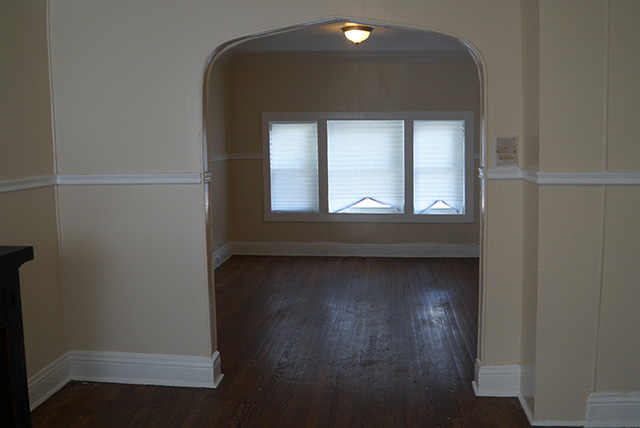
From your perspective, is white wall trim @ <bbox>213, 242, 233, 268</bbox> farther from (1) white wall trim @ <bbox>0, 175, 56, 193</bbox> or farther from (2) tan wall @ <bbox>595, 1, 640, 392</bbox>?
(2) tan wall @ <bbox>595, 1, 640, 392</bbox>

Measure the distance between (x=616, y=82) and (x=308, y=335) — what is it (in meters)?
2.61

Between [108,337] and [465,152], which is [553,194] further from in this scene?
[465,152]

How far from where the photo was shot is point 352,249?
7176mm

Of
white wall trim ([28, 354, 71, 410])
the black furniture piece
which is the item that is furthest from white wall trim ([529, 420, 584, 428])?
white wall trim ([28, 354, 71, 410])

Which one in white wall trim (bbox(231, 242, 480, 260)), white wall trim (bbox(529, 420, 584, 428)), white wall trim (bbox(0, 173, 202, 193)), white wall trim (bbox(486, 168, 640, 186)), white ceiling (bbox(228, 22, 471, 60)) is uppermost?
white ceiling (bbox(228, 22, 471, 60))

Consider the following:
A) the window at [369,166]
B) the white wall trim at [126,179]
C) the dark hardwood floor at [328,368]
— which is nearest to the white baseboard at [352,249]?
the window at [369,166]

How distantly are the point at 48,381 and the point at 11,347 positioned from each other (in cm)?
139

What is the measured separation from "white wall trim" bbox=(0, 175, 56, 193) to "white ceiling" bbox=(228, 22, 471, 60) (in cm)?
291

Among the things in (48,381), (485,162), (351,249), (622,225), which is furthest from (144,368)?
(351,249)

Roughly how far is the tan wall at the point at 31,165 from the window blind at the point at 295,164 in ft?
12.8

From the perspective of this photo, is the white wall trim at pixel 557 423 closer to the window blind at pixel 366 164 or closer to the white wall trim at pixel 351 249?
the white wall trim at pixel 351 249

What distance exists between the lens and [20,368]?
2.20 metres

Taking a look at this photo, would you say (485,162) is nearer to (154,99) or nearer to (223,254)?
(154,99)

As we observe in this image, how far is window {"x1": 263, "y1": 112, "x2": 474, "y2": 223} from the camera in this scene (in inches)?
275
